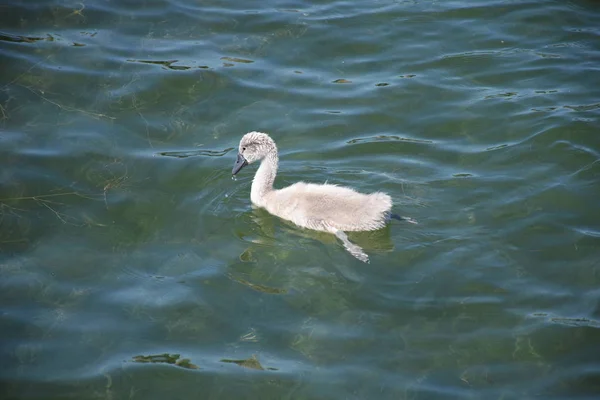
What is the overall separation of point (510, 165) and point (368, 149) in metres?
1.55

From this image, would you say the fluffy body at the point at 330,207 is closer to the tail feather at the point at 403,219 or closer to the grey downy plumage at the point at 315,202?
the grey downy plumage at the point at 315,202

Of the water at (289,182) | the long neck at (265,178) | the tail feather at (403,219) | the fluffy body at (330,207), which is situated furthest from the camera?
the long neck at (265,178)

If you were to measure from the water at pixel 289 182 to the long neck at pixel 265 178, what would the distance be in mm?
186

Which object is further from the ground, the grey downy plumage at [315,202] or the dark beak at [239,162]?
the dark beak at [239,162]

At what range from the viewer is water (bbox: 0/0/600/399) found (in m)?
5.39

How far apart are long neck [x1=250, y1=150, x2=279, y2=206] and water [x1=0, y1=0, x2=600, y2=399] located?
0.61 feet

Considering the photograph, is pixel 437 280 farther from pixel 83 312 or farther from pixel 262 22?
pixel 262 22

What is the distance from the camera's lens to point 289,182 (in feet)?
25.4

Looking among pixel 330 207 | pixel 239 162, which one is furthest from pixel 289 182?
pixel 330 207

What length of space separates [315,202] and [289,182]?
0.99m

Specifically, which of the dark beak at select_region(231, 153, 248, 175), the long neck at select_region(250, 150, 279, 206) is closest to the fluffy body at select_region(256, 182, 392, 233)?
the long neck at select_region(250, 150, 279, 206)

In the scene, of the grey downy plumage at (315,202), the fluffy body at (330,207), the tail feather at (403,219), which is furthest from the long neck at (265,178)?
the tail feather at (403,219)

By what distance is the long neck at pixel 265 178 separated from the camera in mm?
7270

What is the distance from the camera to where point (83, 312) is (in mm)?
5848
